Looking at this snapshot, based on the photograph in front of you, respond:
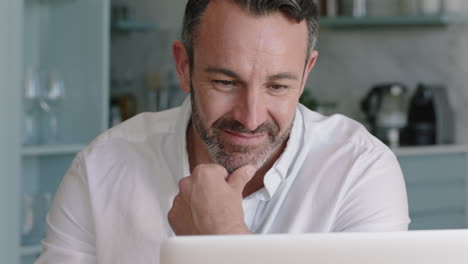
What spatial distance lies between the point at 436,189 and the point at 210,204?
9.62 ft

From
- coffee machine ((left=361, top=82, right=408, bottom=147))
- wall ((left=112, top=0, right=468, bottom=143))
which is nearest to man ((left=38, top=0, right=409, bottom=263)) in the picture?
coffee machine ((left=361, top=82, right=408, bottom=147))

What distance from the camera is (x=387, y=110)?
409cm

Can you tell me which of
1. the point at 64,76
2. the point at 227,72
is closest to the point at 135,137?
the point at 227,72

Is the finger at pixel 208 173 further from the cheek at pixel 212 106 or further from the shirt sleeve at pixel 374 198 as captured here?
the shirt sleeve at pixel 374 198

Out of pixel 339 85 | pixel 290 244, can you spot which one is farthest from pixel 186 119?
pixel 339 85

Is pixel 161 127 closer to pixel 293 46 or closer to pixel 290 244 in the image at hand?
pixel 293 46

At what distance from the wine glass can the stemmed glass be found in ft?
0.15

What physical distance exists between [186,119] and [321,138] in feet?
0.98

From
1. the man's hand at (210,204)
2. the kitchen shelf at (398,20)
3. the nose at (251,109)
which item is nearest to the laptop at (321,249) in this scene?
the man's hand at (210,204)

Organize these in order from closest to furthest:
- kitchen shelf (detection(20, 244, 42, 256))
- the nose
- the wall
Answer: the nose
kitchen shelf (detection(20, 244, 42, 256))
the wall

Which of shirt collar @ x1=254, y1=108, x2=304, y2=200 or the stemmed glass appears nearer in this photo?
shirt collar @ x1=254, y1=108, x2=304, y2=200

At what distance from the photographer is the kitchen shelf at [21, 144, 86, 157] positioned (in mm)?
3062

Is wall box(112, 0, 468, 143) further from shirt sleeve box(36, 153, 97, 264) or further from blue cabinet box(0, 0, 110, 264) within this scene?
shirt sleeve box(36, 153, 97, 264)

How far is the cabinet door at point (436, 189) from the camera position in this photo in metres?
3.79
